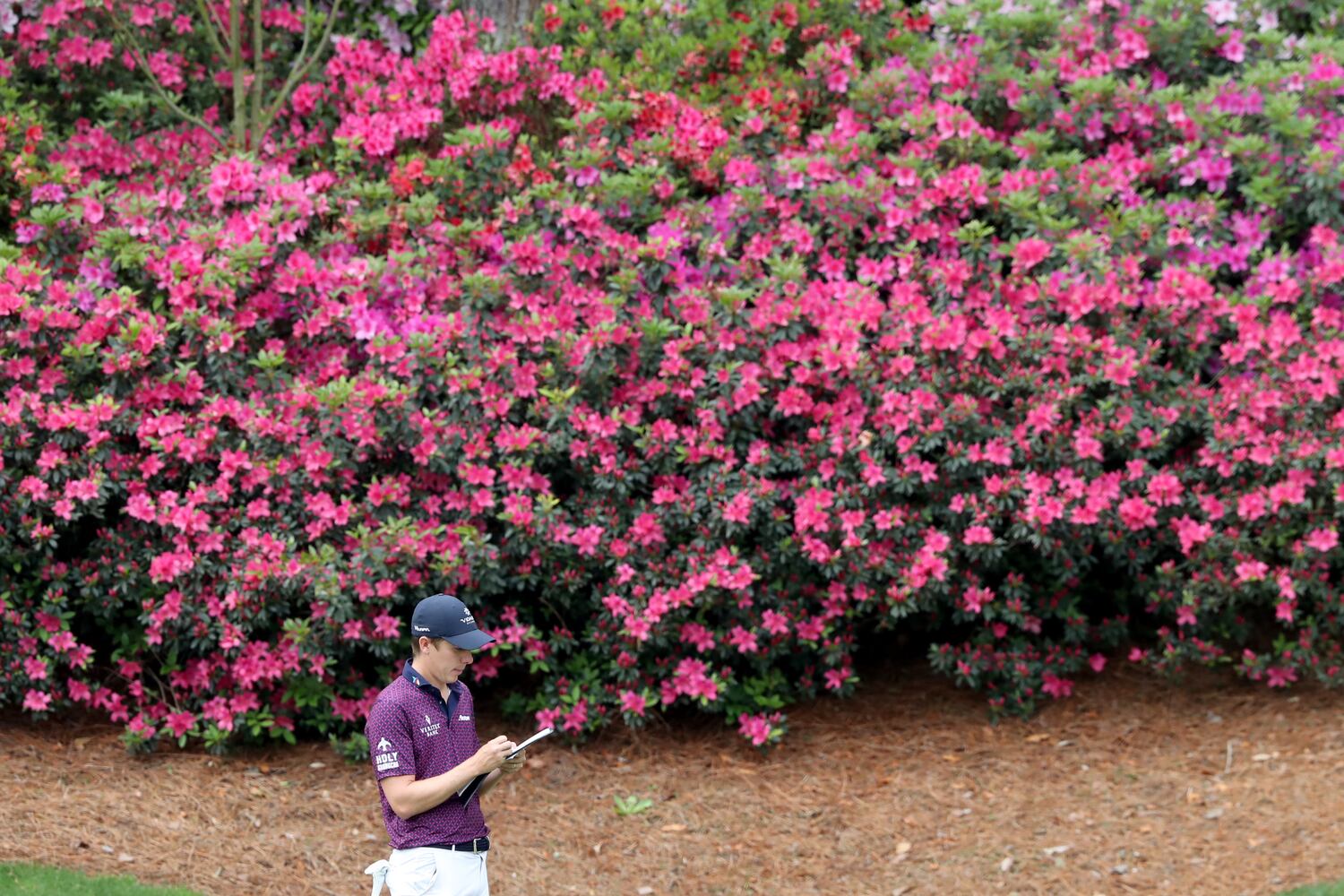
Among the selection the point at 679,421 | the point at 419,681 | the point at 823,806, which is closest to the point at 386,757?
the point at 419,681

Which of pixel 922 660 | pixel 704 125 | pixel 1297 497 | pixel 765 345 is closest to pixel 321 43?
pixel 704 125

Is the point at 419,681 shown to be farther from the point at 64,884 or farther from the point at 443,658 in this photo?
the point at 64,884

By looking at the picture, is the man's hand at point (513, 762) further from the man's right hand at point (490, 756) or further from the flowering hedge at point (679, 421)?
the flowering hedge at point (679, 421)

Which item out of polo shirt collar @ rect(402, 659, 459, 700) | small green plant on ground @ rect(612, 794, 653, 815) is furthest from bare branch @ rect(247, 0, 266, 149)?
polo shirt collar @ rect(402, 659, 459, 700)

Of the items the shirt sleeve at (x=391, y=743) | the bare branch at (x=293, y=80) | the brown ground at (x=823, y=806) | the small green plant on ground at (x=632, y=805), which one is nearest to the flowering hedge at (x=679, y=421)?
the brown ground at (x=823, y=806)

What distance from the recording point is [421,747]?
3061mm

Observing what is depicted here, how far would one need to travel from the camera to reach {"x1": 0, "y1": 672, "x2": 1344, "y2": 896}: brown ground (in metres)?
4.56

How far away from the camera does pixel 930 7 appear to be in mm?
7062

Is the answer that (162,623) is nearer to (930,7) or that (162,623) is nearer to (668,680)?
(668,680)

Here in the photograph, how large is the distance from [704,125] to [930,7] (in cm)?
158

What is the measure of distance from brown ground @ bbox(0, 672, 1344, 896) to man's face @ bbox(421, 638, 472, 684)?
5.72 feet

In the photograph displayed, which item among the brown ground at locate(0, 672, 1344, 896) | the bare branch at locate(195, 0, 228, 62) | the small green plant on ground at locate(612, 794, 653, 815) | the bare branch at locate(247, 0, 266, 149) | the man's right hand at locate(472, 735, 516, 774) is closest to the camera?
the man's right hand at locate(472, 735, 516, 774)

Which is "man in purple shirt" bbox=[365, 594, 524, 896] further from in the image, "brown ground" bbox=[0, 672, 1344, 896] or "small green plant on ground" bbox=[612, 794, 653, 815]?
"small green plant on ground" bbox=[612, 794, 653, 815]

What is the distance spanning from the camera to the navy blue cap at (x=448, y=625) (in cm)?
302
